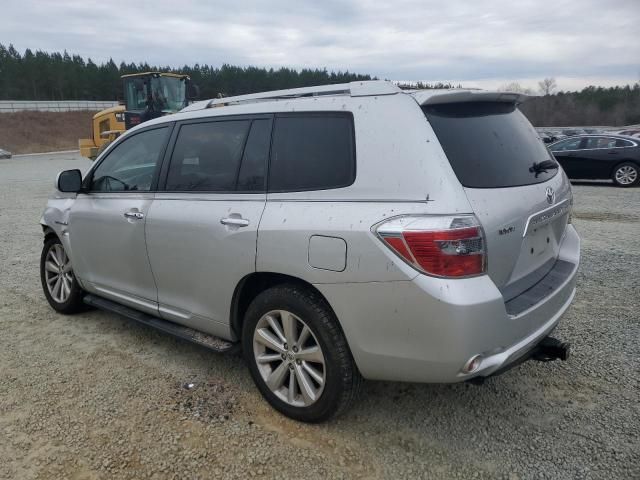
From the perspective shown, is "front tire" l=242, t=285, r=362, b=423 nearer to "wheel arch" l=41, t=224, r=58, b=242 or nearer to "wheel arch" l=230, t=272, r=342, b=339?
"wheel arch" l=230, t=272, r=342, b=339

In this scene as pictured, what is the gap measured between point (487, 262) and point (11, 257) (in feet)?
21.4

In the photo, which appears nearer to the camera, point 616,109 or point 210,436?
point 210,436

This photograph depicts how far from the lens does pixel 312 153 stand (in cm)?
278

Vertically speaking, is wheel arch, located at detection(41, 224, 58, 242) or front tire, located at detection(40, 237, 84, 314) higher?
wheel arch, located at detection(41, 224, 58, 242)

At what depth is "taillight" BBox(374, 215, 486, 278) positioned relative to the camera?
2252mm

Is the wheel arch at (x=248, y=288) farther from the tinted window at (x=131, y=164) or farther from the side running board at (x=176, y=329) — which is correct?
the tinted window at (x=131, y=164)

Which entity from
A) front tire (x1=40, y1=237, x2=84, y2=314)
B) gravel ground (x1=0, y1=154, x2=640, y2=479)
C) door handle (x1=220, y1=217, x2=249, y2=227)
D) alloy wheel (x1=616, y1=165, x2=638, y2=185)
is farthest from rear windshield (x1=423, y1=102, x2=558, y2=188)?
alloy wheel (x1=616, y1=165, x2=638, y2=185)

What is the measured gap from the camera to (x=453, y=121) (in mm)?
2609

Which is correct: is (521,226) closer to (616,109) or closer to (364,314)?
(364,314)

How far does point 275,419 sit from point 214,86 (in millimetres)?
66214

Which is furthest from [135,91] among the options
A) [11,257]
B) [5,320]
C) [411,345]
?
[411,345]

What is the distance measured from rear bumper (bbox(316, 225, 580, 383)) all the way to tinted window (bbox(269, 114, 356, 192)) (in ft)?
1.97

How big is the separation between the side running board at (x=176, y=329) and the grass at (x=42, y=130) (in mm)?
46587

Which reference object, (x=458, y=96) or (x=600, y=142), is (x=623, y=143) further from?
(x=458, y=96)
